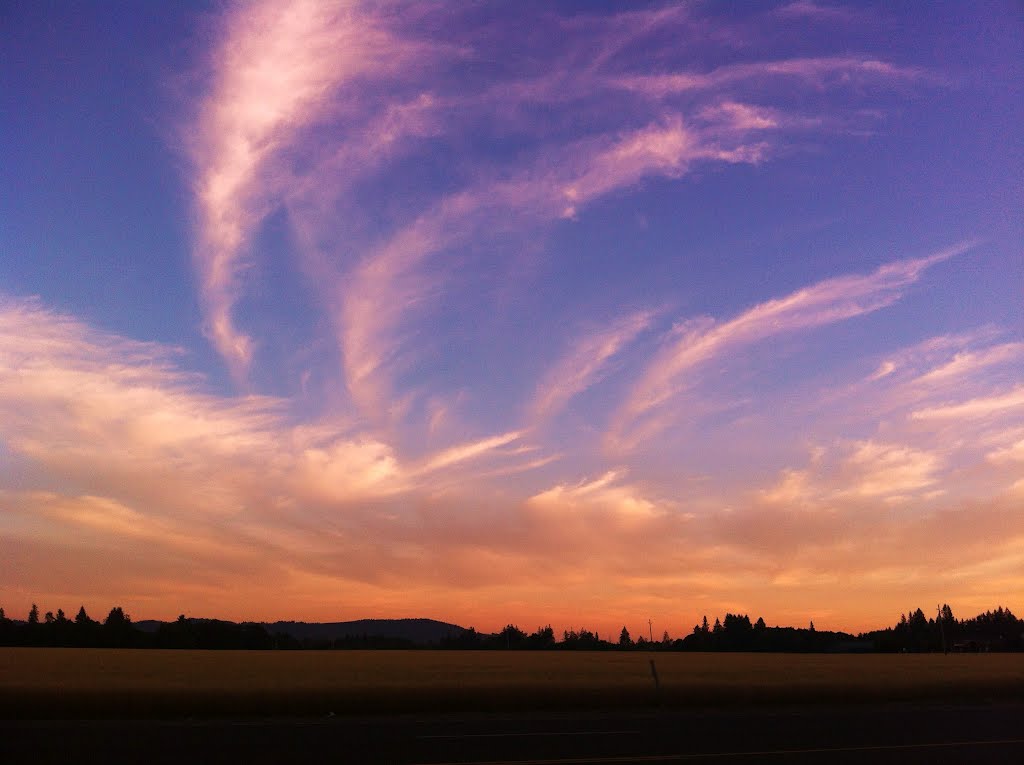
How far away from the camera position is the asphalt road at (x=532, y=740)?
15.6 metres

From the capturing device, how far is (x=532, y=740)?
1817cm

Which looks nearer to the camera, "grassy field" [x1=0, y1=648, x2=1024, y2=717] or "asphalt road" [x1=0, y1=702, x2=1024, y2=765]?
"asphalt road" [x1=0, y1=702, x2=1024, y2=765]

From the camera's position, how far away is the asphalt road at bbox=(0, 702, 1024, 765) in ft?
51.3

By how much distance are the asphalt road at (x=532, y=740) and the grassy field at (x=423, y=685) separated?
4.16 m

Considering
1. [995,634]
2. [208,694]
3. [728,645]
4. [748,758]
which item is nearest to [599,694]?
[208,694]

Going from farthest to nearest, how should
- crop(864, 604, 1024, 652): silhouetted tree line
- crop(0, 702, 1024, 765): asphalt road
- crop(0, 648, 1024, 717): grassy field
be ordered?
1. crop(864, 604, 1024, 652): silhouetted tree line
2. crop(0, 648, 1024, 717): grassy field
3. crop(0, 702, 1024, 765): asphalt road

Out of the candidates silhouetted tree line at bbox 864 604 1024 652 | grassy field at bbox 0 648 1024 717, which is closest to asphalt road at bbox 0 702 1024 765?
grassy field at bbox 0 648 1024 717

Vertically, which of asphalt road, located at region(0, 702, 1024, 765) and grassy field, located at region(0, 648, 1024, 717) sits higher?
grassy field, located at region(0, 648, 1024, 717)

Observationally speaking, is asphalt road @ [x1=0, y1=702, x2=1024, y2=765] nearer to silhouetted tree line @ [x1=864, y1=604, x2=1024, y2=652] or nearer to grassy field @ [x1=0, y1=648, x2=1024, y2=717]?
grassy field @ [x1=0, y1=648, x2=1024, y2=717]

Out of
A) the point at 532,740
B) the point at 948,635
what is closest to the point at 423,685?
the point at 532,740

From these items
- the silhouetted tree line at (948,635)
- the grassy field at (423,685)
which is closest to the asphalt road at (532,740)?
the grassy field at (423,685)

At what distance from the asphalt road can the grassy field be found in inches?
164

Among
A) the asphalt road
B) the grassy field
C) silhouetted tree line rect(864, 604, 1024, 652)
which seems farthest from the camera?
silhouetted tree line rect(864, 604, 1024, 652)

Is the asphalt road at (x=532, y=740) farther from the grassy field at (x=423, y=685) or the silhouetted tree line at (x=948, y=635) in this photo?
the silhouetted tree line at (x=948, y=635)
